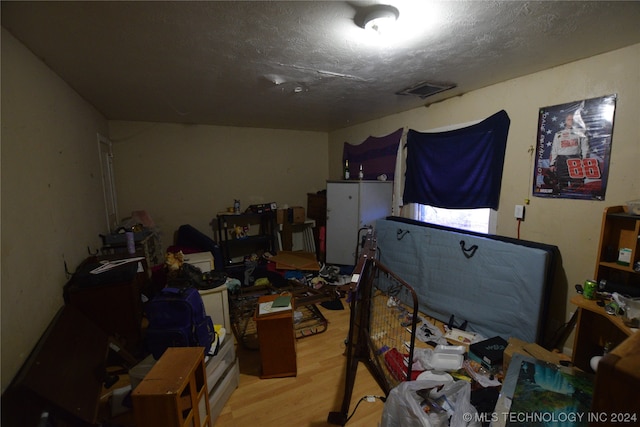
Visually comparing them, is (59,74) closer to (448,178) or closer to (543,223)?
(448,178)

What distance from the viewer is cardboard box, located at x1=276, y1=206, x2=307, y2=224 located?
4.52m

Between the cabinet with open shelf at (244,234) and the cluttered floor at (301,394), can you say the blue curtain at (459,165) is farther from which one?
the cabinet with open shelf at (244,234)

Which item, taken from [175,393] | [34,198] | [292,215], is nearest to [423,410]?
[175,393]

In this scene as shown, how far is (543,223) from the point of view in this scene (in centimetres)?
225

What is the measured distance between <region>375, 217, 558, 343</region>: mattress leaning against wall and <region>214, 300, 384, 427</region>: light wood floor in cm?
118

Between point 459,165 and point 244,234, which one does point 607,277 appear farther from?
point 244,234

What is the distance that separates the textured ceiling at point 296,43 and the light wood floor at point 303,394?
2405mm

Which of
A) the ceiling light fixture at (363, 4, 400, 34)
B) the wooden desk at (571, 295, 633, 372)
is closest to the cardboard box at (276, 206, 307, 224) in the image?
the ceiling light fixture at (363, 4, 400, 34)

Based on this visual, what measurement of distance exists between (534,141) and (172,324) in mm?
3183

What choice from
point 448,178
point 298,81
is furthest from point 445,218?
point 298,81

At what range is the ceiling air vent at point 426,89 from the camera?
8.11 ft

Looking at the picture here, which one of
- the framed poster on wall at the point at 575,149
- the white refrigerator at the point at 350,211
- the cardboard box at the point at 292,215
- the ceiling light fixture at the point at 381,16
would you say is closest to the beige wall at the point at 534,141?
the framed poster on wall at the point at 575,149

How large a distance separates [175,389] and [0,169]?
1.39m

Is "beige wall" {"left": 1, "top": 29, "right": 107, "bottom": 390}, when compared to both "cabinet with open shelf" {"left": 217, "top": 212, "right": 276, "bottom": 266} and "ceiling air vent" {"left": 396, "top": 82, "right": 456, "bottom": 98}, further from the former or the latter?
"ceiling air vent" {"left": 396, "top": 82, "right": 456, "bottom": 98}
